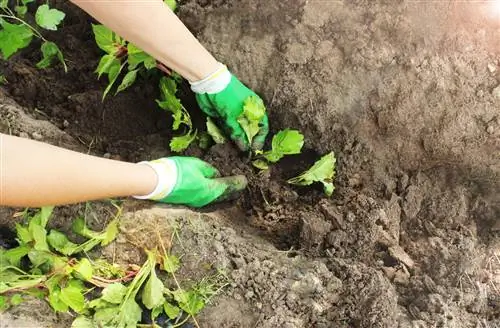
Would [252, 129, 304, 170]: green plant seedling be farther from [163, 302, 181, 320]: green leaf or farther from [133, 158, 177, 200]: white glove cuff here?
[163, 302, 181, 320]: green leaf

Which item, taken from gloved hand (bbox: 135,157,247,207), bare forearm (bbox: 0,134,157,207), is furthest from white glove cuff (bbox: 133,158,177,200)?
bare forearm (bbox: 0,134,157,207)

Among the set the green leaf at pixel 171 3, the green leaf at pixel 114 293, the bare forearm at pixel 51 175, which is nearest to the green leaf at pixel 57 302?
the green leaf at pixel 114 293

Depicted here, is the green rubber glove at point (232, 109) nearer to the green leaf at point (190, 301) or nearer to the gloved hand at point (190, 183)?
the gloved hand at point (190, 183)

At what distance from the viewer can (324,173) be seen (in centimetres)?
183

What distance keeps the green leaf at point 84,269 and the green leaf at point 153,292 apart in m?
0.16

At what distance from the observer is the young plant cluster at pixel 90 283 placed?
1.54 metres

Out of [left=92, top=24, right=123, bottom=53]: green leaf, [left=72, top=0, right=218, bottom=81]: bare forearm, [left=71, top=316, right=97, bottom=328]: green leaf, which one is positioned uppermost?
[left=72, top=0, right=218, bottom=81]: bare forearm

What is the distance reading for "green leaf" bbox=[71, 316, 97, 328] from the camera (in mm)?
1521

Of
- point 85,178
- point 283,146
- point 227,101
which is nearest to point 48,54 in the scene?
point 227,101

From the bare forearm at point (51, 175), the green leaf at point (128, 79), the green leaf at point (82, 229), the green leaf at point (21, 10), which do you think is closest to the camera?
the bare forearm at point (51, 175)

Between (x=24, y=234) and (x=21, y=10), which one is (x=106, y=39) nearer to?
(x=21, y=10)

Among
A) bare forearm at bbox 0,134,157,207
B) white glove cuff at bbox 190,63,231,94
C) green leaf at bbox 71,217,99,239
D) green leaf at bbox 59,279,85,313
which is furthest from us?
white glove cuff at bbox 190,63,231,94

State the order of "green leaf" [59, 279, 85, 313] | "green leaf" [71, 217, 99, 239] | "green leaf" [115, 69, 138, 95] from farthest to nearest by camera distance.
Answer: "green leaf" [115, 69, 138, 95], "green leaf" [71, 217, 99, 239], "green leaf" [59, 279, 85, 313]

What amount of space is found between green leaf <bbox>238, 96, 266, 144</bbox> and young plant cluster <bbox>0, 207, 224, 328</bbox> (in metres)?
0.50
